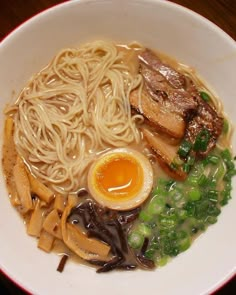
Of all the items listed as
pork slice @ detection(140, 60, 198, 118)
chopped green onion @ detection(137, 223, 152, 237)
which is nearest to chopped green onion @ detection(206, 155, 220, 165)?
pork slice @ detection(140, 60, 198, 118)

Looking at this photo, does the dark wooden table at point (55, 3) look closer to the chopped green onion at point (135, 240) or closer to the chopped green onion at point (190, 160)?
the chopped green onion at point (190, 160)

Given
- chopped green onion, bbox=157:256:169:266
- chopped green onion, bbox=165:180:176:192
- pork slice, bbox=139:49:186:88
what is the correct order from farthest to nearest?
pork slice, bbox=139:49:186:88 → chopped green onion, bbox=165:180:176:192 → chopped green onion, bbox=157:256:169:266

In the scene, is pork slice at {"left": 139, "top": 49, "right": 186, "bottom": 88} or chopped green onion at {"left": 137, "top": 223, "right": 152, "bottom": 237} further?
pork slice at {"left": 139, "top": 49, "right": 186, "bottom": 88}

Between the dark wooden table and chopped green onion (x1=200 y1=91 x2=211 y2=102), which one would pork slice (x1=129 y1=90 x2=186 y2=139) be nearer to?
chopped green onion (x1=200 y1=91 x2=211 y2=102)

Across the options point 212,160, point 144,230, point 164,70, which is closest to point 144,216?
point 144,230

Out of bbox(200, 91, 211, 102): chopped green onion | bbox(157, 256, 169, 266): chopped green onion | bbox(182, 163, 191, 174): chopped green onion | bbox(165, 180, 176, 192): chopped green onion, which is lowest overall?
bbox(157, 256, 169, 266): chopped green onion

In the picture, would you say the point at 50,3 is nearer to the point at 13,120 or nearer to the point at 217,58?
the point at 13,120

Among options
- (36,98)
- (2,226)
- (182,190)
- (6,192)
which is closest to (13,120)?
(36,98)

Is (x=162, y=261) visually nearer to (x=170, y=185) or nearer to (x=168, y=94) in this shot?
(x=170, y=185)

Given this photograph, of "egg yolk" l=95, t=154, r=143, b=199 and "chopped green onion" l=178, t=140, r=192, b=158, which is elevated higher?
"chopped green onion" l=178, t=140, r=192, b=158
